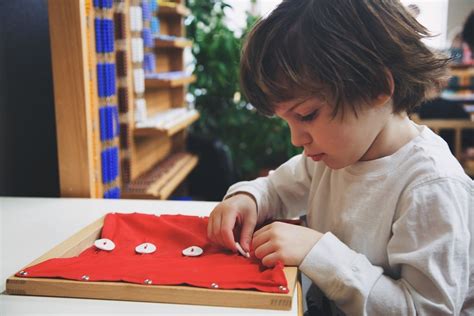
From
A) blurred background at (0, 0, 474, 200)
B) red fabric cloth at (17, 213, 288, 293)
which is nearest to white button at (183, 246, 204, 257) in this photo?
red fabric cloth at (17, 213, 288, 293)

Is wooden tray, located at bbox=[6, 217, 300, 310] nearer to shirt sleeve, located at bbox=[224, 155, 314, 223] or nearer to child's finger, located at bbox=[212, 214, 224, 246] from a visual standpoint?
child's finger, located at bbox=[212, 214, 224, 246]

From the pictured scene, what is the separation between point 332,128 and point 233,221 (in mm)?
231

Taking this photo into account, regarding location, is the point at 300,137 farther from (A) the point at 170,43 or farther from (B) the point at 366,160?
(A) the point at 170,43

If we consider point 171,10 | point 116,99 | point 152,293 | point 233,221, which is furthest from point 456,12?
point 152,293

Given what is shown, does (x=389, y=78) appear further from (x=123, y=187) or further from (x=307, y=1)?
(x=123, y=187)

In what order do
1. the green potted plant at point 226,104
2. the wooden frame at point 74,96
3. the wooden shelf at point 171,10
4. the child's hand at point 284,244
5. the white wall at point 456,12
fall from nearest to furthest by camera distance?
the child's hand at point 284,244, the wooden frame at point 74,96, the wooden shelf at point 171,10, the green potted plant at point 226,104, the white wall at point 456,12

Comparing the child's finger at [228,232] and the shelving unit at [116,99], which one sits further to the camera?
the shelving unit at [116,99]

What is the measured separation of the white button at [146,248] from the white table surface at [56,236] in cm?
17

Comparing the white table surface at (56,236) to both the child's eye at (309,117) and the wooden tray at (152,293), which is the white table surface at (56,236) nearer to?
the wooden tray at (152,293)

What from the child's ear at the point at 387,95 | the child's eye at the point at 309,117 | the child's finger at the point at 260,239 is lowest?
the child's finger at the point at 260,239

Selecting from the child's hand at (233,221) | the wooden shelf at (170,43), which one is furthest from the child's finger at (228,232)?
the wooden shelf at (170,43)

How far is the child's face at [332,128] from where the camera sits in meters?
0.76

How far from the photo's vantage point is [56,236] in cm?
93

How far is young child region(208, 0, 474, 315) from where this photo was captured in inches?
27.3
